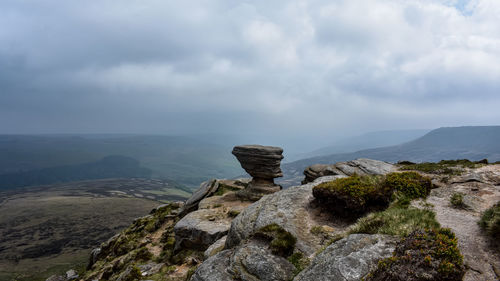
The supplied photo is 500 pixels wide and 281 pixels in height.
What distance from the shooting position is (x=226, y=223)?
88.7 feet

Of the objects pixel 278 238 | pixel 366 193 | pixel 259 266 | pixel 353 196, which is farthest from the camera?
pixel 366 193

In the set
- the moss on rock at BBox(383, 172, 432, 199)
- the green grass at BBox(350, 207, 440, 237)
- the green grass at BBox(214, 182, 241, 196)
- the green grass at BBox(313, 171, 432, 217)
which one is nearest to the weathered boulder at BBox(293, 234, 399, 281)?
the green grass at BBox(350, 207, 440, 237)

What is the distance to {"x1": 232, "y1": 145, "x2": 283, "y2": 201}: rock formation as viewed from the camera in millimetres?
38469

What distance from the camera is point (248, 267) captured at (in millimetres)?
11648

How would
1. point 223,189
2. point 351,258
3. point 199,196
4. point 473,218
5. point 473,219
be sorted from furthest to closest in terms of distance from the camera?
point 223,189 < point 199,196 < point 473,218 < point 473,219 < point 351,258

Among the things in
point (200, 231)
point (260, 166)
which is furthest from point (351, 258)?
point (260, 166)

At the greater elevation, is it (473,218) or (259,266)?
(473,218)

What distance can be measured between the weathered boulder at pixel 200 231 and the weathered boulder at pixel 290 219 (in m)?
8.44

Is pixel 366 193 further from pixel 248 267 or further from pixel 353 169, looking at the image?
pixel 353 169

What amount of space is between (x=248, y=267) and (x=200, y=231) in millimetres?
14948

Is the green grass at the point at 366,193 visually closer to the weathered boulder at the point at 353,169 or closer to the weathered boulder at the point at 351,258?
the weathered boulder at the point at 351,258

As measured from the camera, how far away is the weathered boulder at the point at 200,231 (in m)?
24.5

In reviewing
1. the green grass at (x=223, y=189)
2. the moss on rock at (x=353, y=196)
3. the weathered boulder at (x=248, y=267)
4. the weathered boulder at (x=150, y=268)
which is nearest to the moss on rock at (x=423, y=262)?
the weathered boulder at (x=248, y=267)

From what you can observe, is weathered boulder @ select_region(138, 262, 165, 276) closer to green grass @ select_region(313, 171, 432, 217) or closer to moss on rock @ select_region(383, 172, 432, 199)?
green grass @ select_region(313, 171, 432, 217)
